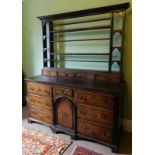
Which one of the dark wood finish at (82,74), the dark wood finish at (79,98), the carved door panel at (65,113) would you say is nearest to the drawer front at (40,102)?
the dark wood finish at (79,98)

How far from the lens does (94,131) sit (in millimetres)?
2020

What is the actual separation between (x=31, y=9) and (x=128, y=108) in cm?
278

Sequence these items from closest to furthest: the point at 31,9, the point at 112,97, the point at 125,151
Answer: the point at 112,97 → the point at 125,151 → the point at 31,9

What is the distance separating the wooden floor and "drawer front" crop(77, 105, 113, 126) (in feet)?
1.44

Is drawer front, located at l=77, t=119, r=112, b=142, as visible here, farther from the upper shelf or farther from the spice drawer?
the upper shelf

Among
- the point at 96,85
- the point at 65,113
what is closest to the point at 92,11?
the point at 96,85

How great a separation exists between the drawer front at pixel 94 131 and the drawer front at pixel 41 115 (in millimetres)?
552

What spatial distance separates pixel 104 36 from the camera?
232cm

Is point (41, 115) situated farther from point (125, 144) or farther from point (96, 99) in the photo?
point (125, 144)

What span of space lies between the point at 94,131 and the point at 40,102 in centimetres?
103

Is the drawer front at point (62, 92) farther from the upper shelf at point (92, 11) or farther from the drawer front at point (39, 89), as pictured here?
the upper shelf at point (92, 11)
